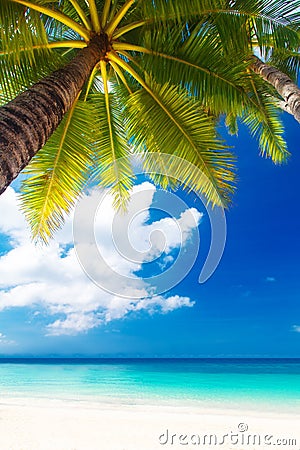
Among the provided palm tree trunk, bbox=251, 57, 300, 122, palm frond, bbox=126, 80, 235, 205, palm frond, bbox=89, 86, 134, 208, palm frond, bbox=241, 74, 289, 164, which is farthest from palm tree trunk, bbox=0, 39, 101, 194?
palm frond, bbox=241, 74, 289, 164

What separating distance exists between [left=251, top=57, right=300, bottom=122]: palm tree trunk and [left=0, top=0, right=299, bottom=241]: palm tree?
0.23 m

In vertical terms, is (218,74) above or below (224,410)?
above

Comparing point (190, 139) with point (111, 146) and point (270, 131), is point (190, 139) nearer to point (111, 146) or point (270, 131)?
point (111, 146)

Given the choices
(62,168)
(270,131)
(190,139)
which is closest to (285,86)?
(190,139)

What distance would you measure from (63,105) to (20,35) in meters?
1.13

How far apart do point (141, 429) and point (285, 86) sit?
10.4 m

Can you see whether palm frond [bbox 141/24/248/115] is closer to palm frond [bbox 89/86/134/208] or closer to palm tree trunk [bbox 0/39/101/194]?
palm frond [bbox 89/86/134/208]

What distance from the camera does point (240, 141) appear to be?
21.3 meters

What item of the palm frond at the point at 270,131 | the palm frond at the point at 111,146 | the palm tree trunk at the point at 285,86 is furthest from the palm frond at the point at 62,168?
the palm frond at the point at 270,131

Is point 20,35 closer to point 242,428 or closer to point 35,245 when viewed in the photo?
point 35,245

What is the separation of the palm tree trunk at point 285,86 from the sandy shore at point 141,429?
8143mm

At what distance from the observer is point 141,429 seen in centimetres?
1150

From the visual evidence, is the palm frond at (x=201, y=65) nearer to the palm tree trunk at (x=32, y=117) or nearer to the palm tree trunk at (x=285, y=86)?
the palm tree trunk at (x=285, y=86)

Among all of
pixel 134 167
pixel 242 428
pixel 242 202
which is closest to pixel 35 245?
pixel 134 167
